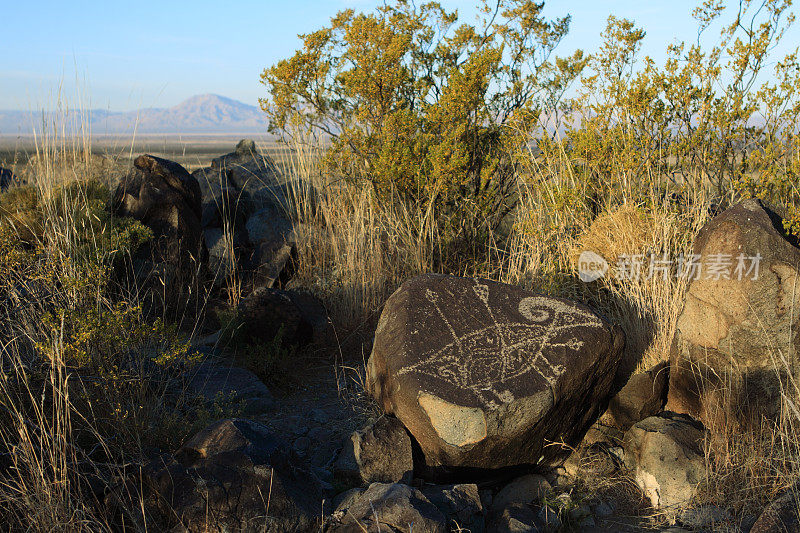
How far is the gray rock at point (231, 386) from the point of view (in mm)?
3863

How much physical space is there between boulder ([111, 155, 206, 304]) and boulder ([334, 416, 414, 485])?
106 inches

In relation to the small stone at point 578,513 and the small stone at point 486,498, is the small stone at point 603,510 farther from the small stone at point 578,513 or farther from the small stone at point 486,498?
the small stone at point 486,498

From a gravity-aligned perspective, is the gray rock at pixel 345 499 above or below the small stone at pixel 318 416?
above

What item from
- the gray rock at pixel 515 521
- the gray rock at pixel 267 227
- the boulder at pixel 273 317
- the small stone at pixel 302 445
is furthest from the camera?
the gray rock at pixel 267 227

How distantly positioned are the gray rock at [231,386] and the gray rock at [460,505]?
145 cm

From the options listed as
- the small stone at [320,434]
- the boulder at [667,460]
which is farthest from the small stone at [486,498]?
the small stone at [320,434]

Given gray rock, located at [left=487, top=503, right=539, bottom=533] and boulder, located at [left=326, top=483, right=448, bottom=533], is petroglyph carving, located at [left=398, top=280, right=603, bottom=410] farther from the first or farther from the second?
boulder, located at [left=326, top=483, right=448, bottom=533]

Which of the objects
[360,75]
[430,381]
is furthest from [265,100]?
[430,381]

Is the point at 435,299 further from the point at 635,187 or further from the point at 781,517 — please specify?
the point at 635,187

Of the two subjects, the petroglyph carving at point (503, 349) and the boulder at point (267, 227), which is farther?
the boulder at point (267, 227)

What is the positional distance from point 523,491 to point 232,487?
1.42 metres

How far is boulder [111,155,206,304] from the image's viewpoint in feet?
17.8

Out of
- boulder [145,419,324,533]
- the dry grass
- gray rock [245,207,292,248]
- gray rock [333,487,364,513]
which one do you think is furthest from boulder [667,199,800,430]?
gray rock [245,207,292,248]

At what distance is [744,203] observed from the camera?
360 centimetres
